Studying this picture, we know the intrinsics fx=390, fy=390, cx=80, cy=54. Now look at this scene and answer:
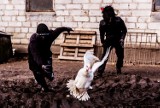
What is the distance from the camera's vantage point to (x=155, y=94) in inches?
298

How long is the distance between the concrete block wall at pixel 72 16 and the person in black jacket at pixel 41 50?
4.98 metres

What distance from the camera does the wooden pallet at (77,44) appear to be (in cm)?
1212

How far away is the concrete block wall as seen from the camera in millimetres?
11758

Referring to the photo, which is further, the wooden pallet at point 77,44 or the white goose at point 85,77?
the wooden pallet at point 77,44

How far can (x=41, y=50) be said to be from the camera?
7.17 m

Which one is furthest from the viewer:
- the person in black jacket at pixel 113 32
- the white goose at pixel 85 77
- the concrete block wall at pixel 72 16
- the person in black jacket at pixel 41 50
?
the concrete block wall at pixel 72 16

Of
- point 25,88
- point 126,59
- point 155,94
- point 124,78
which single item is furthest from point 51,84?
point 126,59

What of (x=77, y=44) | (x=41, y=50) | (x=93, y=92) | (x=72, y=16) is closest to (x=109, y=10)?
(x=93, y=92)

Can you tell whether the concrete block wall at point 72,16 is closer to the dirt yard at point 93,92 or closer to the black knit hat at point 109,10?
the dirt yard at point 93,92

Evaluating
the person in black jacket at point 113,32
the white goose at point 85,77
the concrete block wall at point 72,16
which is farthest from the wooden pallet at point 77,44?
the white goose at point 85,77

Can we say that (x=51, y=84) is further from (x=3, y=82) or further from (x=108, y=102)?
(x=108, y=102)

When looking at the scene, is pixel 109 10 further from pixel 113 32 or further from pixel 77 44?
pixel 77 44

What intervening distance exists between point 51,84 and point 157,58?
4.15 meters

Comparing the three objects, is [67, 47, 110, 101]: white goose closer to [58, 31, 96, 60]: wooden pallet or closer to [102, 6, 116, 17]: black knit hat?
[102, 6, 116, 17]: black knit hat
